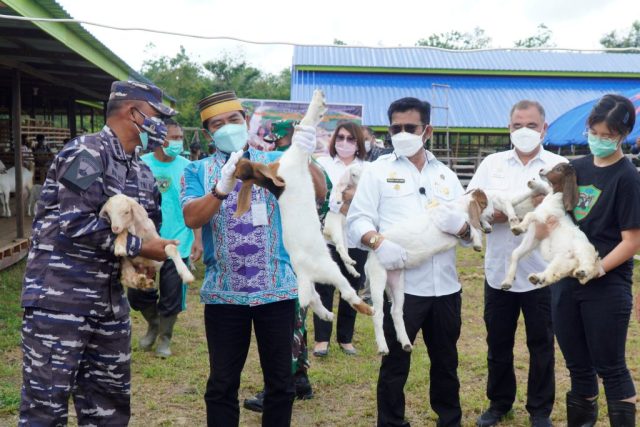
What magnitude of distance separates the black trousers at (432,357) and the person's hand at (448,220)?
57 cm

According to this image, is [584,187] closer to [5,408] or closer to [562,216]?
[562,216]

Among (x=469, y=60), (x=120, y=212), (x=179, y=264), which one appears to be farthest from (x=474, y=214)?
(x=469, y=60)

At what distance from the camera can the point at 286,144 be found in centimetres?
522

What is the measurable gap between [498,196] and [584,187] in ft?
A: 1.66

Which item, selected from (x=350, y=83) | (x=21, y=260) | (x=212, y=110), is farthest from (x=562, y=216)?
(x=350, y=83)

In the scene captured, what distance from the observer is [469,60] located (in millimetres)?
27734

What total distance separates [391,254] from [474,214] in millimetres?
567

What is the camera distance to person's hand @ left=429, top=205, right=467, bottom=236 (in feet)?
11.8

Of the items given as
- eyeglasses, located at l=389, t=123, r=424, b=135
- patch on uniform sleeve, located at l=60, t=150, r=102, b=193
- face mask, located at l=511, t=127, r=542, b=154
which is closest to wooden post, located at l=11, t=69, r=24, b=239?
patch on uniform sleeve, located at l=60, t=150, r=102, b=193

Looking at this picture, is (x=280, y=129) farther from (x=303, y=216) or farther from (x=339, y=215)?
(x=303, y=216)

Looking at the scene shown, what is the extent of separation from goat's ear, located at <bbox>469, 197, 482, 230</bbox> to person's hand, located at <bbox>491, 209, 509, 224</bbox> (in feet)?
0.82

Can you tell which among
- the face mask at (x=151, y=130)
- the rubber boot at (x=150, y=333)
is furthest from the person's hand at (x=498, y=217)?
the rubber boot at (x=150, y=333)

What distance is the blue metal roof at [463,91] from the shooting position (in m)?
23.9

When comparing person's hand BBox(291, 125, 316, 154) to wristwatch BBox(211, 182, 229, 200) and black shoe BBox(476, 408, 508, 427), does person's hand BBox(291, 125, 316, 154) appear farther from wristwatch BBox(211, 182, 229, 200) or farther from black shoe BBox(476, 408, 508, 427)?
black shoe BBox(476, 408, 508, 427)
